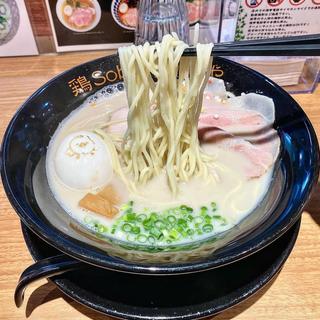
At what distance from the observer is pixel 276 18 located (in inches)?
58.9

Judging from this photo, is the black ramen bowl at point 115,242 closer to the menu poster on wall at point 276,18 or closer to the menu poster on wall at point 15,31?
the menu poster on wall at point 276,18

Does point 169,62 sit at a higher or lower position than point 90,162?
higher

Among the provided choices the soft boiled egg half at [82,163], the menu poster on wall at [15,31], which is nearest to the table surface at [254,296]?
the soft boiled egg half at [82,163]

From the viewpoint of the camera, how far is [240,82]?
1371 mm

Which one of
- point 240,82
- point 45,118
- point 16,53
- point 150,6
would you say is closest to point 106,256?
point 45,118

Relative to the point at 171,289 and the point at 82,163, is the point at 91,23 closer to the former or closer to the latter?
the point at 82,163

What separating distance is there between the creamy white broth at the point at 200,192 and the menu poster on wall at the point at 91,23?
0.70m

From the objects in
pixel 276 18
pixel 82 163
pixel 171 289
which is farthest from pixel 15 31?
pixel 171 289

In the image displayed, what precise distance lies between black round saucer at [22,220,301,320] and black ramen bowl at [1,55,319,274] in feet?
0.27

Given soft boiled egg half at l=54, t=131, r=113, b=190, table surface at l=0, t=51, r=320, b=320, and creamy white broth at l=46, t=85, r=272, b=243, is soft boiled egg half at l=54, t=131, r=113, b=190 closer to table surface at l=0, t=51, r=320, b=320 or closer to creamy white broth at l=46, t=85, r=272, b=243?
creamy white broth at l=46, t=85, r=272, b=243

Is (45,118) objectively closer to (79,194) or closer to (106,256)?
(79,194)

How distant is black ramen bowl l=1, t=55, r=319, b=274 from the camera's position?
0.79 meters

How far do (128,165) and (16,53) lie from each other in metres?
1.05

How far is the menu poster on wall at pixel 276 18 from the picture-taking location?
1444 millimetres
